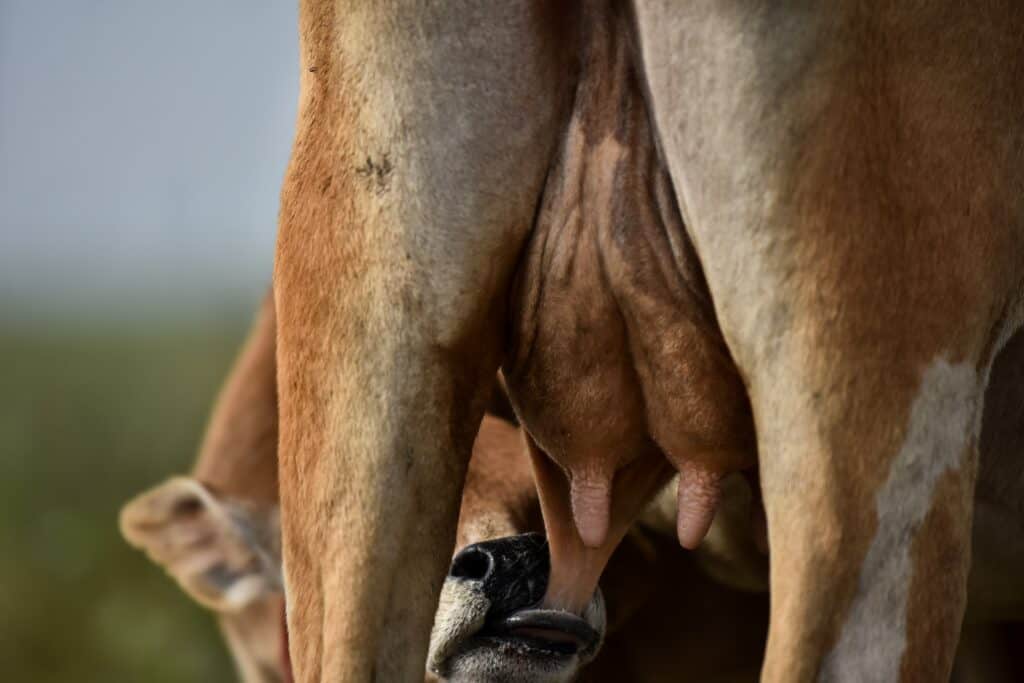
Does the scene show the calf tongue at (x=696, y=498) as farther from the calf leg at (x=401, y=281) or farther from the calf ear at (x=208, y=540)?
the calf ear at (x=208, y=540)

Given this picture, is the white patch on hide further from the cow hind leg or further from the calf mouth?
the calf mouth

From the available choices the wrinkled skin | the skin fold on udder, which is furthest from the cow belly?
the wrinkled skin

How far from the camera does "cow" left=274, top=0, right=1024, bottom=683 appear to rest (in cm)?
185

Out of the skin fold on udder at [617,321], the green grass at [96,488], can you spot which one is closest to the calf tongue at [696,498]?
the skin fold on udder at [617,321]

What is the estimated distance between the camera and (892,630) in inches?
73.4

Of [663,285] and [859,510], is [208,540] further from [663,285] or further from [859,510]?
→ [859,510]

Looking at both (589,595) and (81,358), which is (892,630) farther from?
(81,358)

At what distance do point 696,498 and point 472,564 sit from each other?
43 centimetres

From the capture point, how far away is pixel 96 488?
30.6ft

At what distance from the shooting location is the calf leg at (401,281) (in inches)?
78.4

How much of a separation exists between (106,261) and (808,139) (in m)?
11.0

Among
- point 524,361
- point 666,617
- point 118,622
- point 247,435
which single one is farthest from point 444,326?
point 118,622

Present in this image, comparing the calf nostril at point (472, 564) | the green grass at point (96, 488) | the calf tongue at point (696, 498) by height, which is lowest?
the green grass at point (96, 488)

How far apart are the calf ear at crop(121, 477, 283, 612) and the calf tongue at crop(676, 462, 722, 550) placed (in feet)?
8.12
